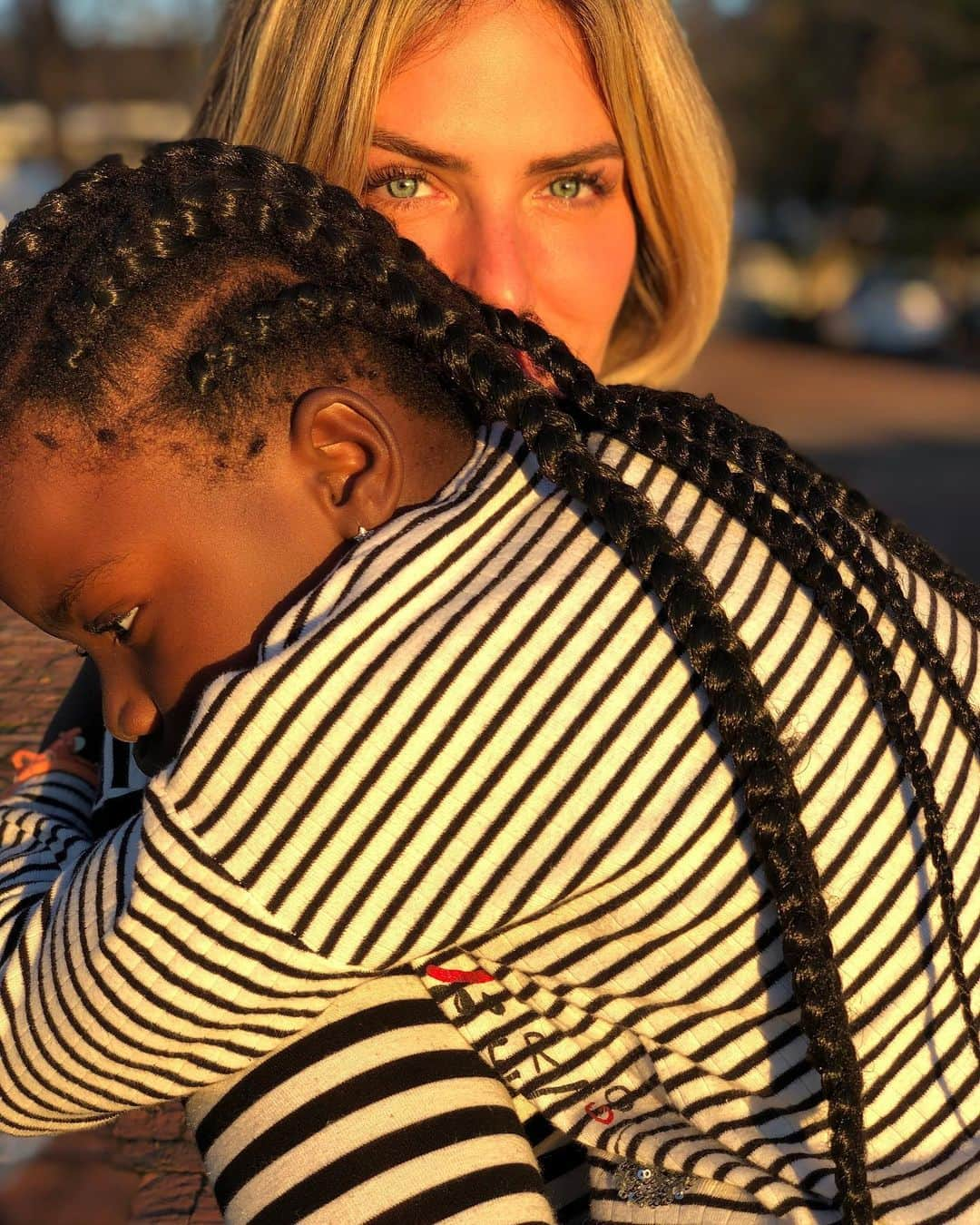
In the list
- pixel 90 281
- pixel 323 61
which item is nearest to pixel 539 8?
pixel 323 61

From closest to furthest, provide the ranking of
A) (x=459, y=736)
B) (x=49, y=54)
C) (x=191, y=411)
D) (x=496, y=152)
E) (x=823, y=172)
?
(x=459, y=736) < (x=191, y=411) < (x=496, y=152) < (x=49, y=54) < (x=823, y=172)

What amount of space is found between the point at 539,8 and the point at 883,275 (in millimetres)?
26525

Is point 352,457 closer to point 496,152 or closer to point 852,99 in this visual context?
point 496,152

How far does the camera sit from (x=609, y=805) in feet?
4.66

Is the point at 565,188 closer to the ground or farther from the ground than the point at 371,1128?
farther from the ground

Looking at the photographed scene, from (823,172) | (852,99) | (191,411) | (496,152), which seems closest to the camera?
(191,411)

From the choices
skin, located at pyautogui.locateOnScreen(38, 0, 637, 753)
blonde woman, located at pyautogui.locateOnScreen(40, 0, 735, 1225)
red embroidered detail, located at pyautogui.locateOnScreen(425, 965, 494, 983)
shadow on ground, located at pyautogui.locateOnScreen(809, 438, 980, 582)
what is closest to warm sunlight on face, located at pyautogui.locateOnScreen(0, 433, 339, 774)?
blonde woman, located at pyautogui.locateOnScreen(40, 0, 735, 1225)

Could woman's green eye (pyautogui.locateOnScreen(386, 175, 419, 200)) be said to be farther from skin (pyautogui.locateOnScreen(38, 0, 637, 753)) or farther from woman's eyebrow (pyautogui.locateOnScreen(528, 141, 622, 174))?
woman's eyebrow (pyautogui.locateOnScreen(528, 141, 622, 174))

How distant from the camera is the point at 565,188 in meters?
2.57

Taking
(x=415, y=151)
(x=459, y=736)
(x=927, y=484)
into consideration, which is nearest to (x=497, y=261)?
(x=415, y=151)

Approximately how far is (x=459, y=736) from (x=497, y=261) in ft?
4.00

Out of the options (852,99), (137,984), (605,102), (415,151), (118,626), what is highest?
(852,99)

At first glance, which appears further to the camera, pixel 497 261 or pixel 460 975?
pixel 497 261

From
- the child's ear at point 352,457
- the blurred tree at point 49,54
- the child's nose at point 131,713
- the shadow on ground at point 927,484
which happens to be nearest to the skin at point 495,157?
the child's nose at point 131,713
